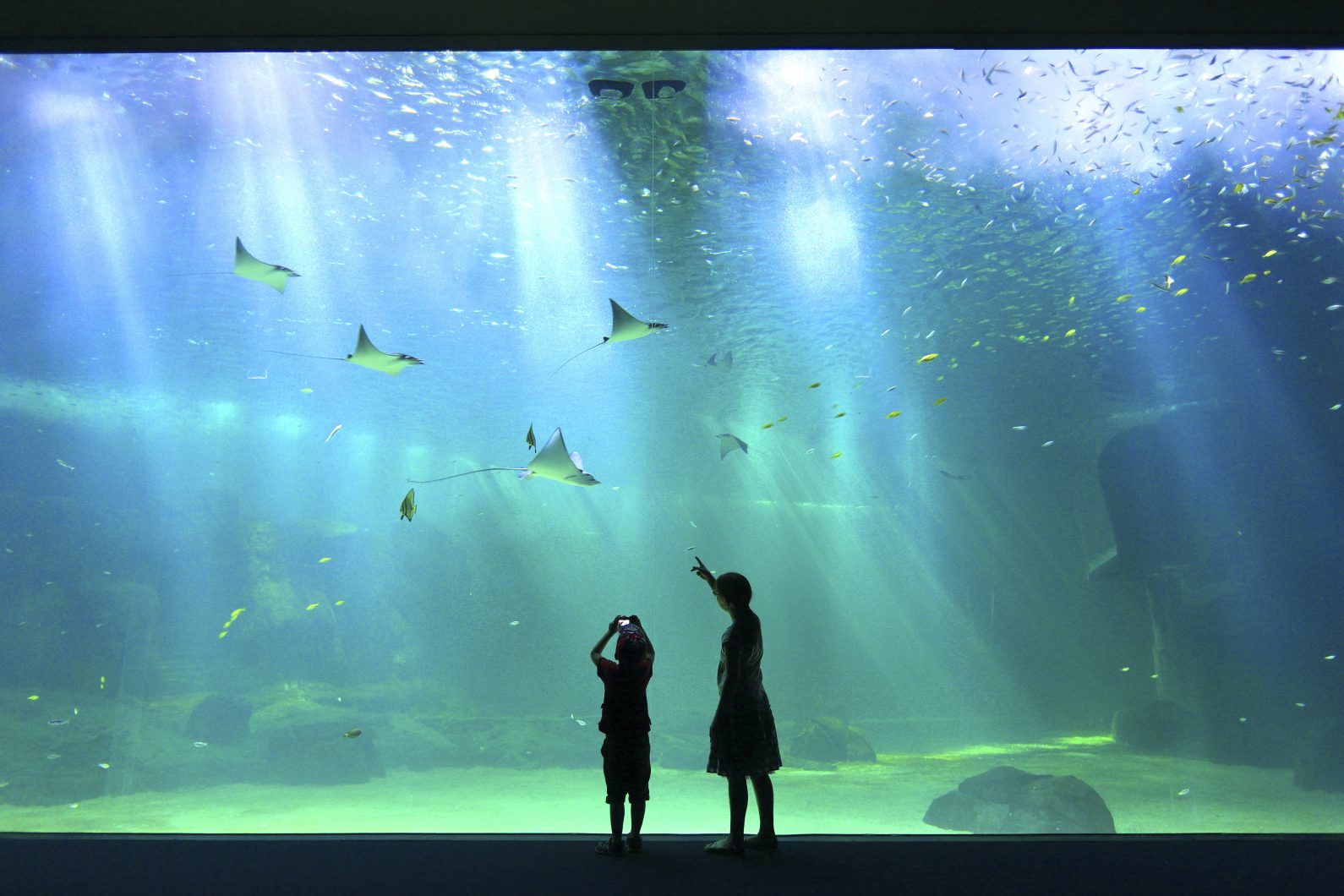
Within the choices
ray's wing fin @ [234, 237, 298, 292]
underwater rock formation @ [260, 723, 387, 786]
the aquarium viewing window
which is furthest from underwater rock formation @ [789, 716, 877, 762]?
ray's wing fin @ [234, 237, 298, 292]

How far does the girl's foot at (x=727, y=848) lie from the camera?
12.7 feet

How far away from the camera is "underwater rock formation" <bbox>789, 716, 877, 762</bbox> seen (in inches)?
629

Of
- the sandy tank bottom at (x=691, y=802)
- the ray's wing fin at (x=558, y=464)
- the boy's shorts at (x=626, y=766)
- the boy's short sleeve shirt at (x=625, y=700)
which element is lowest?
the sandy tank bottom at (x=691, y=802)

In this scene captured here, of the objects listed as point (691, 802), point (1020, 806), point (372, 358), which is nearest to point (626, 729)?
point (372, 358)

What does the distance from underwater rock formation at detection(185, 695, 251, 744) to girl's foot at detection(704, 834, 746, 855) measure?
544 inches

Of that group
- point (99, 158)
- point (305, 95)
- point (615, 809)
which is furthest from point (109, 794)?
point (615, 809)

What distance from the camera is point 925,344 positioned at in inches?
864

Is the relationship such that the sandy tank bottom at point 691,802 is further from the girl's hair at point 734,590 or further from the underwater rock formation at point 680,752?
the girl's hair at point 734,590

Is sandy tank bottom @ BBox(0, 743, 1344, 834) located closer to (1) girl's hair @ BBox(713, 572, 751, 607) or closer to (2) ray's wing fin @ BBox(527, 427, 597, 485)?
(2) ray's wing fin @ BBox(527, 427, 597, 485)

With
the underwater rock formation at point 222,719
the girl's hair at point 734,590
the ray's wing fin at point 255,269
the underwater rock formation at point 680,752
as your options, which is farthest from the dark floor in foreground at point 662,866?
the underwater rock formation at point 680,752

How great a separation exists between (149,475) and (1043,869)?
4924 centimetres

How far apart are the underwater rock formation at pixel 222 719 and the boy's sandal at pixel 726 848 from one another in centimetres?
1382

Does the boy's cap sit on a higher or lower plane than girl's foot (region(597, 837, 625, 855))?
higher

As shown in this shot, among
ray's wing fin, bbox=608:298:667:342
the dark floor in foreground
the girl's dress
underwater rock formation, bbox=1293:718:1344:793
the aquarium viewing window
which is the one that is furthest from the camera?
underwater rock formation, bbox=1293:718:1344:793
